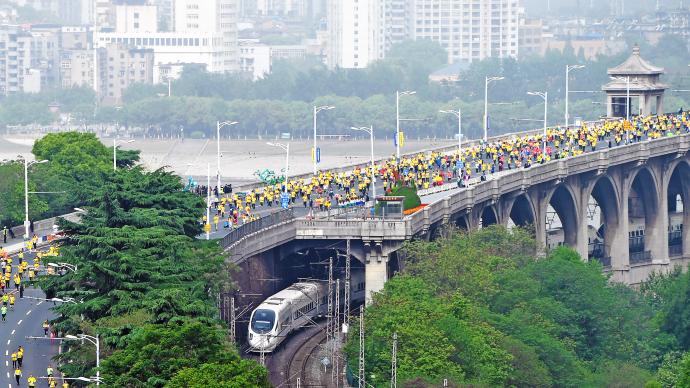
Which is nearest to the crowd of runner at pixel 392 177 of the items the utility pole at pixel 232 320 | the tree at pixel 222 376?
the utility pole at pixel 232 320

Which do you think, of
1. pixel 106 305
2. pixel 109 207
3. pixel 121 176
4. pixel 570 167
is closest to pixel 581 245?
pixel 570 167

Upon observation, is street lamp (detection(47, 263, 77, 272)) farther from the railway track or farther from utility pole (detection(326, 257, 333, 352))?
utility pole (detection(326, 257, 333, 352))

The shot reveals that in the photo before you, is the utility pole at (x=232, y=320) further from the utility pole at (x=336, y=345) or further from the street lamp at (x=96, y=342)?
the street lamp at (x=96, y=342)

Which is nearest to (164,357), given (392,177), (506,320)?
(506,320)

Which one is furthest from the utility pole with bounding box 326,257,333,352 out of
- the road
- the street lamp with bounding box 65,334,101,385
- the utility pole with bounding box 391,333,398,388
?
the street lamp with bounding box 65,334,101,385

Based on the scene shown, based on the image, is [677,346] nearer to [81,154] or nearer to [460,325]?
[460,325]

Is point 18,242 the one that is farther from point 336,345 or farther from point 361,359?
point 361,359
